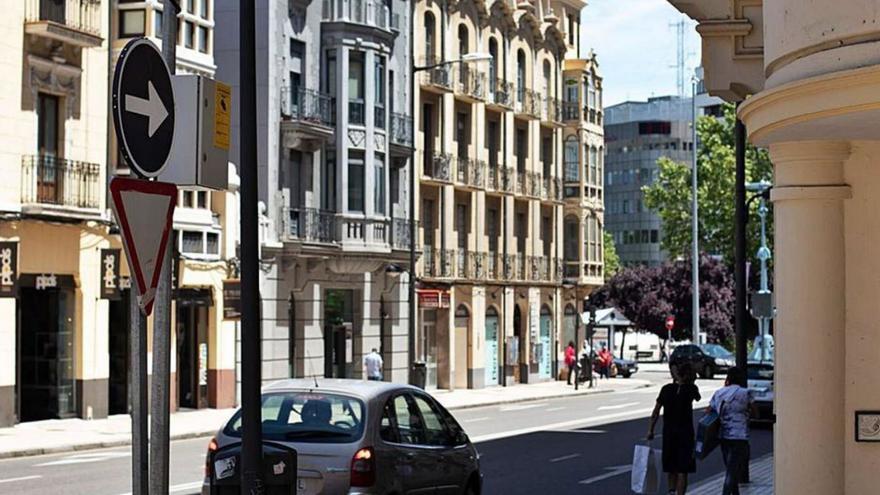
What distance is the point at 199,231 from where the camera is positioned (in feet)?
125

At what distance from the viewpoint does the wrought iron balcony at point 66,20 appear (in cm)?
3206

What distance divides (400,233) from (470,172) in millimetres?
6596

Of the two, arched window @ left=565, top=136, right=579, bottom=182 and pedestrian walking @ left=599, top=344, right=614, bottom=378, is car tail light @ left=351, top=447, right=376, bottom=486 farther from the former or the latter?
pedestrian walking @ left=599, top=344, right=614, bottom=378

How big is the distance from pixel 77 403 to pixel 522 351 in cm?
2813

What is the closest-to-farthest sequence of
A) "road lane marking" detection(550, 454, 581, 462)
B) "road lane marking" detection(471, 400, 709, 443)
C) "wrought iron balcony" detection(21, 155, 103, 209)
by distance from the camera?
1. "road lane marking" detection(550, 454, 581, 462)
2. "road lane marking" detection(471, 400, 709, 443)
3. "wrought iron balcony" detection(21, 155, 103, 209)

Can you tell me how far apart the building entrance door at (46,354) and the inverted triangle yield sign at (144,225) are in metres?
25.8

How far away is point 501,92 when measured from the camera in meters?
57.1

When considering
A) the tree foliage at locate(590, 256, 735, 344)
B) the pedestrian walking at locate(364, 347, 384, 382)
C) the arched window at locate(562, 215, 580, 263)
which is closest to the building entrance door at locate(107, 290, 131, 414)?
the pedestrian walking at locate(364, 347, 384, 382)

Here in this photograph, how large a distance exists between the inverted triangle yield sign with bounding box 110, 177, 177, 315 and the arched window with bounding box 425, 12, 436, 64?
43765mm

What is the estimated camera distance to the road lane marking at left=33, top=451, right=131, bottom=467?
24216 millimetres

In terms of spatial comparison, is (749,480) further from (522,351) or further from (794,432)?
(522,351)

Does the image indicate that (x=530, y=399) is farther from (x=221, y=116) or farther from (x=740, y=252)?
(x=221, y=116)

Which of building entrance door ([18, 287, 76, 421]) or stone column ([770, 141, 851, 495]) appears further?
building entrance door ([18, 287, 76, 421])

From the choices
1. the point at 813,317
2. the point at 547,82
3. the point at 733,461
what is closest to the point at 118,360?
the point at 733,461
